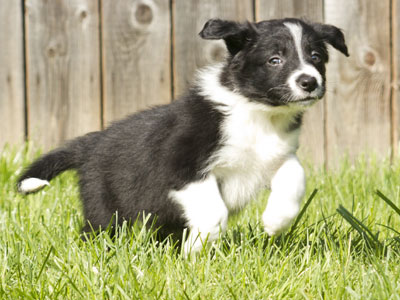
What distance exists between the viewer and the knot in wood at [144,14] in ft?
17.1

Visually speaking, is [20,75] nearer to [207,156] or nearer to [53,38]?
[53,38]

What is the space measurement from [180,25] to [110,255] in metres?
2.89

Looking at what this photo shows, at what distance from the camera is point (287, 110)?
3297mm

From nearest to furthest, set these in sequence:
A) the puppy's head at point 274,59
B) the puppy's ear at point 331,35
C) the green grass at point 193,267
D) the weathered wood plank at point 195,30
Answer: the green grass at point 193,267
the puppy's head at point 274,59
the puppy's ear at point 331,35
the weathered wood plank at point 195,30

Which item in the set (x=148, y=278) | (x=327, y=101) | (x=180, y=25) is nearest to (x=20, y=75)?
(x=180, y=25)

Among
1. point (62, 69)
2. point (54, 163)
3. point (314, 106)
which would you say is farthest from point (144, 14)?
point (54, 163)

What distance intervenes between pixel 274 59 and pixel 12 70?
2.65 meters

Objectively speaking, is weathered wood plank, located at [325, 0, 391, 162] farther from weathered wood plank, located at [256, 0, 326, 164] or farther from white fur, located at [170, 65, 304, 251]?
white fur, located at [170, 65, 304, 251]

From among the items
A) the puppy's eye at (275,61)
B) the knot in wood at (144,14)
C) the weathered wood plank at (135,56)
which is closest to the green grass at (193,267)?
the puppy's eye at (275,61)

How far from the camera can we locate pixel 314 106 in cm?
520

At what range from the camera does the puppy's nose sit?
10.2 feet

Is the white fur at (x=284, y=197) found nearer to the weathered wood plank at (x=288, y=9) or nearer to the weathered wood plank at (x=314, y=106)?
the weathered wood plank at (x=314, y=106)

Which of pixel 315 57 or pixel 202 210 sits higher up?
pixel 315 57

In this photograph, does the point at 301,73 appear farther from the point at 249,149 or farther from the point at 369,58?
the point at 369,58
